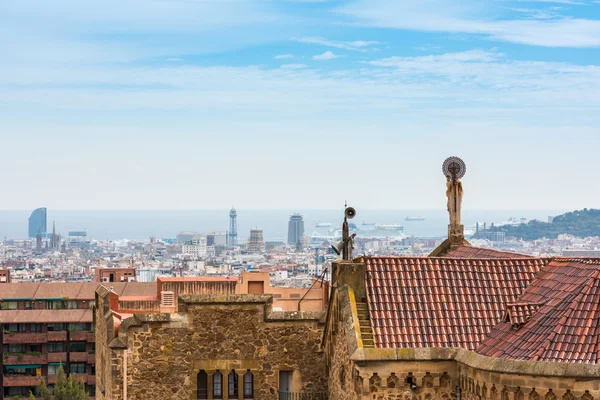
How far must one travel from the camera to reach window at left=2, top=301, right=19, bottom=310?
381 ft

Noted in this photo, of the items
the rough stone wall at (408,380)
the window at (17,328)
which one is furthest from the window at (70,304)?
the rough stone wall at (408,380)

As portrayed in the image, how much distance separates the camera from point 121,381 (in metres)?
29.1

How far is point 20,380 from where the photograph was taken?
11019cm

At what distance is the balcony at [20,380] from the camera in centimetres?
10969

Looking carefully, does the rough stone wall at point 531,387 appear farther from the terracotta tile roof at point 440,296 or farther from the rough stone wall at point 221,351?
the rough stone wall at point 221,351

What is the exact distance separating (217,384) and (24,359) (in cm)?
8513

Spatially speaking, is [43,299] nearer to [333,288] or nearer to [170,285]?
[170,285]

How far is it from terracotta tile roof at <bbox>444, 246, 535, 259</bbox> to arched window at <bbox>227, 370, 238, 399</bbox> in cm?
661

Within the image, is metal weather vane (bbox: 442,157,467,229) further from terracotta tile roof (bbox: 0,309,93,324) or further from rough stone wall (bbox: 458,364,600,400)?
terracotta tile roof (bbox: 0,309,93,324)

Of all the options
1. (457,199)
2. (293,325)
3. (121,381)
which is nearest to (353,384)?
(293,325)

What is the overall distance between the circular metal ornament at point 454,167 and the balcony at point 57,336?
82.9 m

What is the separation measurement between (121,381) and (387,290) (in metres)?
7.18

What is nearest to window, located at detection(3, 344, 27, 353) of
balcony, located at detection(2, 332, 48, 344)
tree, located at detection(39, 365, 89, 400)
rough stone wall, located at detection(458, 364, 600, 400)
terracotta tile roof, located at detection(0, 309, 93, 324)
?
balcony, located at detection(2, 332, 48, 344)

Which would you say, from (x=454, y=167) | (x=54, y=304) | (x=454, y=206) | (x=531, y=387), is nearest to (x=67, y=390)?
(x=54, y=304)
